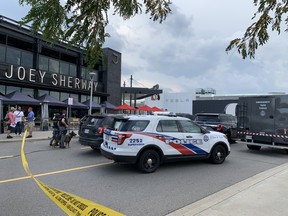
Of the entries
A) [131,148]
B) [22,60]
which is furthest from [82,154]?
[22,60]

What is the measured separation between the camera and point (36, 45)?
24859 mm

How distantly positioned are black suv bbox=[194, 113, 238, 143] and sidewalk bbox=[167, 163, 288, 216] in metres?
8.83

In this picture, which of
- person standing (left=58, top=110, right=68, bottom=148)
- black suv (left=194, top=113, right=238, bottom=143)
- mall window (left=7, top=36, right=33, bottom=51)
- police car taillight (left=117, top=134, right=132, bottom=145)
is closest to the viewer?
police car taillight (left=117, top=134, right=132, bottom=145)

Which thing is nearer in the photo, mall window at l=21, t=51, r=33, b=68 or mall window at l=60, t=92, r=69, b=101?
mall window at l=21, t=51, r=33, b=68

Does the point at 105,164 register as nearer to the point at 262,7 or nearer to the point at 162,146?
the point at 162,146

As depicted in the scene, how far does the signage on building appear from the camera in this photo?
73.4 ft

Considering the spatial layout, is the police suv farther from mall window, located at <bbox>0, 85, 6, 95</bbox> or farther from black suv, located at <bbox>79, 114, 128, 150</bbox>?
mall window, located at <bbox>0, 85, 6, 95</bbox>

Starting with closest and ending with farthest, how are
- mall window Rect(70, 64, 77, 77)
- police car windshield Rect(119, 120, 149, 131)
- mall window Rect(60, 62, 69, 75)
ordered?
police car windshield Rect(119, 120, 149, 131) < mall window Rect(60, 62, 69, 75) < mall window Rect(70, 64, 77, 77)

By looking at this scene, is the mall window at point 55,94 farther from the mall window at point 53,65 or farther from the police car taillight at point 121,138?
the police car taillight at point 121,138

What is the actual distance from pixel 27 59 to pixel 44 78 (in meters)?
2.22

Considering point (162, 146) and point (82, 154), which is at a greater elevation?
point (162, 146)

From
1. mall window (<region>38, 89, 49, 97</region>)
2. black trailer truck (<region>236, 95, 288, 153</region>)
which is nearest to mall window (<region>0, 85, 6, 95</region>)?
mall window (<region>38, 89, 49, 97</region>)

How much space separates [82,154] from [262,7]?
8890 millimetres

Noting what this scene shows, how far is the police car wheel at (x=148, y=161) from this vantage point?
7781mm
